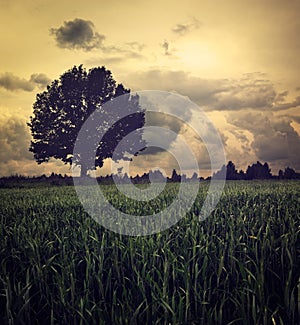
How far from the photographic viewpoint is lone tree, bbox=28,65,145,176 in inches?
1396

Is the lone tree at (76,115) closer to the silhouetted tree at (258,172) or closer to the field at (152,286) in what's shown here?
the silhouetted tree at (258,172)

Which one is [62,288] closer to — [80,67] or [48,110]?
[48,110]

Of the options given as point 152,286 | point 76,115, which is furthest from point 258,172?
point 152,286

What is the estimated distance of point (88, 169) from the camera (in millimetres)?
35156

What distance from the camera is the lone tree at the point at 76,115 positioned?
35.5m

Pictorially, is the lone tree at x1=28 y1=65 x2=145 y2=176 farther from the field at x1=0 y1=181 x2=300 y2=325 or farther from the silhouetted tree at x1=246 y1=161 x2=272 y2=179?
the field at x1=0 y1=181 x2=300 y2=325

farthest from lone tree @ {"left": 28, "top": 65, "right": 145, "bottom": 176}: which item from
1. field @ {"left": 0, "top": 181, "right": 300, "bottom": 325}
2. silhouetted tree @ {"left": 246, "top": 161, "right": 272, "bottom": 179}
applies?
field @ {"left": 0, "top": 181, "right": 300, "bottom": 325}

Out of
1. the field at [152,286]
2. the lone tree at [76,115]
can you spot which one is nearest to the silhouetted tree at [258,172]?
the lone tree at [76,115]

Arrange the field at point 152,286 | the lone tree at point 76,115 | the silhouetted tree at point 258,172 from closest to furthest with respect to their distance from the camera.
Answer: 1. the field at point 152,286
2. the silhouetted tree at point 258,172
3. the lone tree at point 76,115

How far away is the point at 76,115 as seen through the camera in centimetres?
3697

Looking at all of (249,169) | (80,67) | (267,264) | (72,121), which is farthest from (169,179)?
(267,264)

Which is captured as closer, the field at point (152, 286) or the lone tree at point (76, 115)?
the field at point (152, 286)

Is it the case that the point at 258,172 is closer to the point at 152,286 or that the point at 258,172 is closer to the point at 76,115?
the point at 76,115

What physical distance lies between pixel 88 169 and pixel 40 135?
18.9 feet
